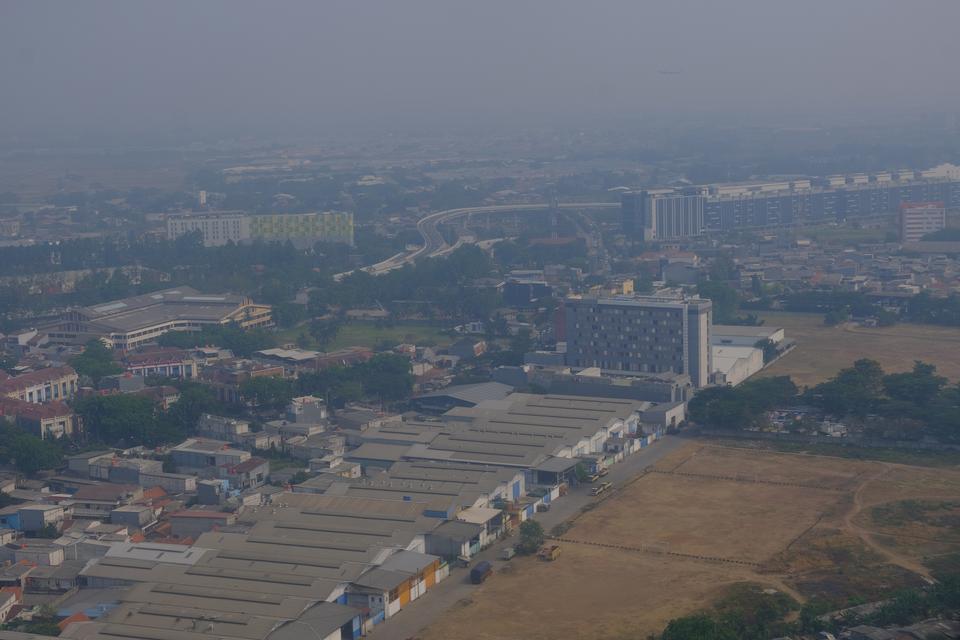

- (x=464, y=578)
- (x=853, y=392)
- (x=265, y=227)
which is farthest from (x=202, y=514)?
(x=265, y=227)

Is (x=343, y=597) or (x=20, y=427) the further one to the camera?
(x=20, y=427)

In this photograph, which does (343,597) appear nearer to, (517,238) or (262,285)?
(262,285)

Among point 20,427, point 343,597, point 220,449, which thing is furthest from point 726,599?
point 20,427

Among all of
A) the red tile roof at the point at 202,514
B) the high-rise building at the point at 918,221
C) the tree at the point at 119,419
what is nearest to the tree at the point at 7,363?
the tree at the point at 119,419

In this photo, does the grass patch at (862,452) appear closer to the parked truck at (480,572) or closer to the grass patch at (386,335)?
the parked truck at (480,572)

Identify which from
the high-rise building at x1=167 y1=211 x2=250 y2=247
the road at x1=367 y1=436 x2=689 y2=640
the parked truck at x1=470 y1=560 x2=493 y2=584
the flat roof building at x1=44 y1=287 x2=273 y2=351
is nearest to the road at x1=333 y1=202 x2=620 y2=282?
the flat roof building at x1=44 y1=287 x2=273 y2=351

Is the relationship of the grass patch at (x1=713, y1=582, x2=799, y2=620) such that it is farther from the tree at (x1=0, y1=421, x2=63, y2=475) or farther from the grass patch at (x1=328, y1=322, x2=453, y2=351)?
the grass patch at (x1=328, y1=322, x2=453, y2=351)

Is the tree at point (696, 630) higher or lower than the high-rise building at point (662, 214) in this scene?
lower
